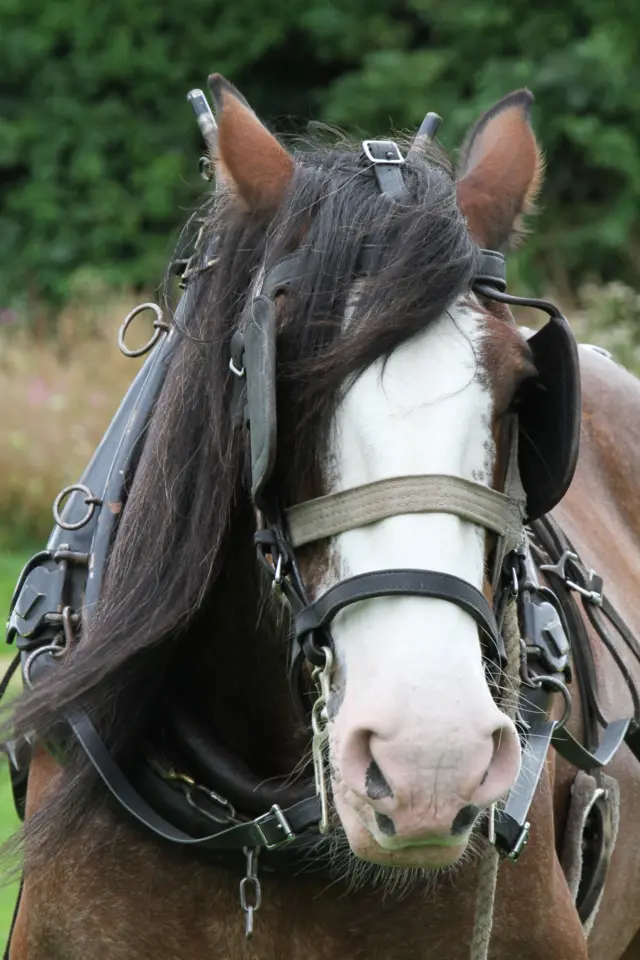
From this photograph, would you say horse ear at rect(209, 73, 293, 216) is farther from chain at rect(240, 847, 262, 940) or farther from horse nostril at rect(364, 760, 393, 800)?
chain at rect(240, 847, 262, 940)

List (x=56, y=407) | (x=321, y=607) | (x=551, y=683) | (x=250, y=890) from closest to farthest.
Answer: (x=321, y=607), (x=250, y=890), (x=551, y=683), (x=56, y=407)

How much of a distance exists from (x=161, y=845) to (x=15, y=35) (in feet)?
43.0

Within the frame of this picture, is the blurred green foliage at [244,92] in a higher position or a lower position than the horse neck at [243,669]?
lower

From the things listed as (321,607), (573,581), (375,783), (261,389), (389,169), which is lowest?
(573,581)

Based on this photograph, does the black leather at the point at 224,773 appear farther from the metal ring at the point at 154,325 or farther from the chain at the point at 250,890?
the metal ring at the point at 154,325

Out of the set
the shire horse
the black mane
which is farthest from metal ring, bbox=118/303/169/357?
the black mane

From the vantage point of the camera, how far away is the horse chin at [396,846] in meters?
1.75

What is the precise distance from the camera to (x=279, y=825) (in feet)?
6.86

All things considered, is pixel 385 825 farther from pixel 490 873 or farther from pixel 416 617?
pixel 490 873

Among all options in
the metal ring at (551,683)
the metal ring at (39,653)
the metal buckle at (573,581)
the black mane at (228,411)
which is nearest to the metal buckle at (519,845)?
the metal ring at (551,683)

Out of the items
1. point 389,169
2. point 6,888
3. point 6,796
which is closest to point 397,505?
point 389,169

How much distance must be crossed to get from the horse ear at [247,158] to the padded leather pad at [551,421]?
0.43 m

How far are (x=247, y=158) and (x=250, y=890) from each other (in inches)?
41.6

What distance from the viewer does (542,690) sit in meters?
2.30
